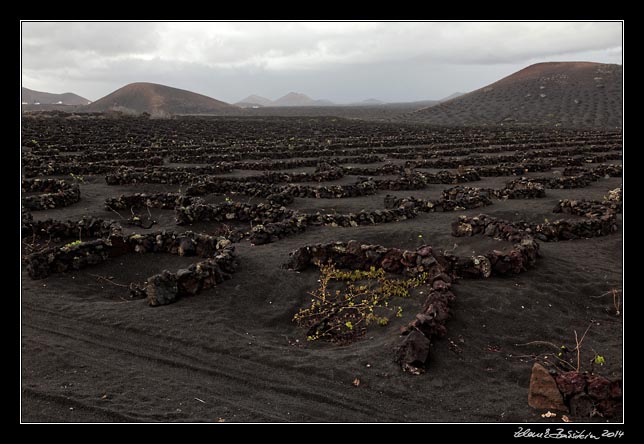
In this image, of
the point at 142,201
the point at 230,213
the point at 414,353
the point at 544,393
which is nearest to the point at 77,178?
the point at 142,201

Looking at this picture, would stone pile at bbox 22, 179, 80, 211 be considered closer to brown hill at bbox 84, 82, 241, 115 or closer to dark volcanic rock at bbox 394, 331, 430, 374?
dark volcanic rock at bbox 394, 331, 430, 374

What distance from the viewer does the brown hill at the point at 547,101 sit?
241ft

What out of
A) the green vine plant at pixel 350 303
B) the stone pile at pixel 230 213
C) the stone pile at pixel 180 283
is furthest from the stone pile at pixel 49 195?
the green vine plant at pixel 350 303

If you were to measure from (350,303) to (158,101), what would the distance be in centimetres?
16093

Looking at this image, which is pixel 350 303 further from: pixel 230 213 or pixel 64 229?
pixel 64 229

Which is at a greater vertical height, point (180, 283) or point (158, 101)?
point (158, 101)

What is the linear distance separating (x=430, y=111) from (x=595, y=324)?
309 ft

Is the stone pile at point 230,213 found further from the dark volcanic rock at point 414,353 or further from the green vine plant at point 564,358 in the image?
the green vine plant at point 564,358

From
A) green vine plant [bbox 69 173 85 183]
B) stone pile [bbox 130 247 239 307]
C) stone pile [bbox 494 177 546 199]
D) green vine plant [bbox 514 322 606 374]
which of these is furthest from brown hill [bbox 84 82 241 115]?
green vine plant [bbox 514 322 606 374]

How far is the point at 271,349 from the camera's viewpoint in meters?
7.64

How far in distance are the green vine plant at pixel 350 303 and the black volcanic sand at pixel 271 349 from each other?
25 cm

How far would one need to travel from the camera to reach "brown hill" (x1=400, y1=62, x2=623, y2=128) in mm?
73500

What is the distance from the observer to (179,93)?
17075 cm

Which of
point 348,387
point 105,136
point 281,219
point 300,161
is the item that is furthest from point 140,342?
A: point 105,136
